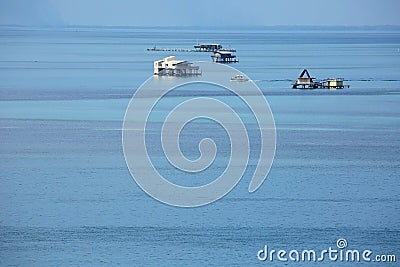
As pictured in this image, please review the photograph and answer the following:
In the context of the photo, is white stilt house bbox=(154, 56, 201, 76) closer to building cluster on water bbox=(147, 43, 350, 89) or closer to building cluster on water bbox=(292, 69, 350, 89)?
building cluster on water bbox=(147, 43, 350, 89)

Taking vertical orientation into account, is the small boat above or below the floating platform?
below

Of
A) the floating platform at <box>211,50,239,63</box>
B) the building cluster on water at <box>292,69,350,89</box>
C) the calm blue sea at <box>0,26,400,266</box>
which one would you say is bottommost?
the calm blue sea at <box>0,26,400,266</box>

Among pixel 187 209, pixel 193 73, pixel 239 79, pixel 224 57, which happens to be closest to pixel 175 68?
pixel 193 73

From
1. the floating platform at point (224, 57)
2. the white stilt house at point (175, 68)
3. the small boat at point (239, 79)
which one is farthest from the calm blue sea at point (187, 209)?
the floating platform at point (224, 57)

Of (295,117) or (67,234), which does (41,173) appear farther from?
(295,117)

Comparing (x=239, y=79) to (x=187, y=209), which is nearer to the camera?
(x=187, y=209)

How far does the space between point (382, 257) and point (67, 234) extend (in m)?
4.67

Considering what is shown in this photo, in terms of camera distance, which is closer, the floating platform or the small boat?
the small boat

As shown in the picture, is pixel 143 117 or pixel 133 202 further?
pixel 143 117

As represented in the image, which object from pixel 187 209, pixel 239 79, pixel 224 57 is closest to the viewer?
pixel 187 209

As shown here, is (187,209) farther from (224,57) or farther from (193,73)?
(224,57)

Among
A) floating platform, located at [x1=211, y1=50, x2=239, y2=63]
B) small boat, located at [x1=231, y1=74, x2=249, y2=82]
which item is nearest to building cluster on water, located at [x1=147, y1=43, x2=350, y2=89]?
small boat, located at [x1=231, y1=74, x2=249, y2=82]

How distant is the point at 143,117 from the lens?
98.5ft

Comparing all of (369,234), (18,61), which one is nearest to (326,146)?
(369,234)
